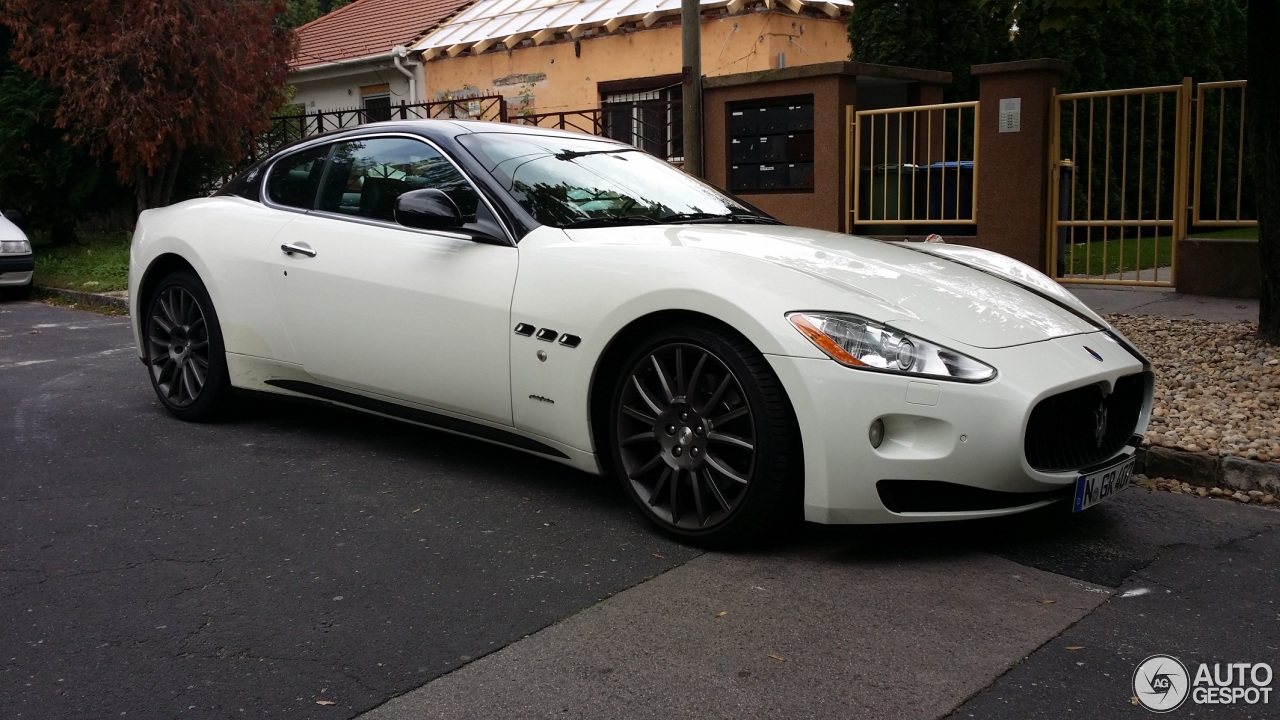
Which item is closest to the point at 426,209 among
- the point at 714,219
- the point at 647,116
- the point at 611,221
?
the point at 611,221

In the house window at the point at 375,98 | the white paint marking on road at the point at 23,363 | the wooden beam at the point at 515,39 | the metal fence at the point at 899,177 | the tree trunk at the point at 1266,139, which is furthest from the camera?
the house window at the point at 375,98

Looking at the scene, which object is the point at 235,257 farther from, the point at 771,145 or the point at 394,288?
the point at 771,145

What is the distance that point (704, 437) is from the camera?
12.7 feet

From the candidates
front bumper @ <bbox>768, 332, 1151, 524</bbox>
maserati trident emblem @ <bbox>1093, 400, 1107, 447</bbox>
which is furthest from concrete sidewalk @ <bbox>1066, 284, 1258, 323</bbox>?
front bumper @ <bbox>768, 332, 1151, 524</bbox>

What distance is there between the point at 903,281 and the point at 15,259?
38.8 feet

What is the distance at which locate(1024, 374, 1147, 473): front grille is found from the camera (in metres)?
3.67

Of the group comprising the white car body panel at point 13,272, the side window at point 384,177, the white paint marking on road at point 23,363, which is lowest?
the white paint marking on road at point 23,363

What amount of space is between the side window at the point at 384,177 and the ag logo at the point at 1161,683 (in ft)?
9.47

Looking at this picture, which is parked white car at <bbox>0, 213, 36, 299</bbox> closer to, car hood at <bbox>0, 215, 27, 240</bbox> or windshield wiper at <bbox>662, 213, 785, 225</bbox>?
car hood at <bbox>0, 215, 27, 240</bbox>

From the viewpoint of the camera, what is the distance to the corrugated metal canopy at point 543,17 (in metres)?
17.0

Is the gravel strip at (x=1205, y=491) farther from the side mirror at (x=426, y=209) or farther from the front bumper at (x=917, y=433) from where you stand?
the side mirror at (x=426, y=209)

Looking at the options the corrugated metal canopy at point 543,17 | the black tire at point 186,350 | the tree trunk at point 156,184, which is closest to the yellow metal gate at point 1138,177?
the corrugated metal canopy at point 543,17

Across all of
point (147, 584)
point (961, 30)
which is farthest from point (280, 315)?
point (961, 30)

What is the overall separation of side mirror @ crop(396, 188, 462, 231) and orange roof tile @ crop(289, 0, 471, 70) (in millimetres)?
18733
